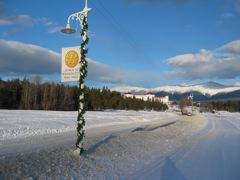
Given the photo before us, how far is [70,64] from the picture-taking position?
1360cm

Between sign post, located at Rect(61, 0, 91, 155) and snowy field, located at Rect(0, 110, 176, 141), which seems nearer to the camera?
sign post, located at Rect(61, 0, 91, 155)

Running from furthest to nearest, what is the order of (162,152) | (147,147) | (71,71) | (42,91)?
(42,91)
(147,147)
(162,152)
(71,71)

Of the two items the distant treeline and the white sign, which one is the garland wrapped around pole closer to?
the white sign

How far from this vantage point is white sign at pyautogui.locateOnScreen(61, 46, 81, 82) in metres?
13.5

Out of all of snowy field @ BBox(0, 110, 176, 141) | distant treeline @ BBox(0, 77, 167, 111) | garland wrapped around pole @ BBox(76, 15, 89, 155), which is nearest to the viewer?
garland wrapped around pole @ BBox(76, 15, 89, 155)

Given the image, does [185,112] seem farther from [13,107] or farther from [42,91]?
[13,107]

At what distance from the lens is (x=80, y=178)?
32.5 ft

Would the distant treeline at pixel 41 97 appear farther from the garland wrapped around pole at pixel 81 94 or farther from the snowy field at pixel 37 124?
the garland wrapped around pole at pixel 81 94

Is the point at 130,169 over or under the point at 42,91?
under

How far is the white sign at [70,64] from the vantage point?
44.1 ft

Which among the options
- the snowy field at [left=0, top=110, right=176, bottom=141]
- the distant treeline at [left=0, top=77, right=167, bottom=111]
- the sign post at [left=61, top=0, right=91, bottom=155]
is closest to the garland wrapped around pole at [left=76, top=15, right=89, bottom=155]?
the sign post at [left=61, top=0, right=91, bottom=155]

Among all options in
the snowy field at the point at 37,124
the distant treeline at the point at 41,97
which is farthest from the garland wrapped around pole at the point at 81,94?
the distant treeline at the point at 41,97

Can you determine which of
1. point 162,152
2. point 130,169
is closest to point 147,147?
point 162,152

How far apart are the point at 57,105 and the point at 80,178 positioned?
87.8m
